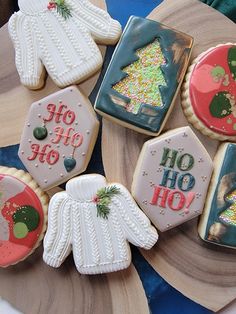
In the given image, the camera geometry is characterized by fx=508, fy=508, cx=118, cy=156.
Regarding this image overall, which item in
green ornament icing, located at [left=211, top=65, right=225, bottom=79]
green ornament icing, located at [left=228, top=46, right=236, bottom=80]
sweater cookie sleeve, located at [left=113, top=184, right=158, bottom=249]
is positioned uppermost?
green ornament icing, located at [left=228, top=46, right=236, bottom=80]

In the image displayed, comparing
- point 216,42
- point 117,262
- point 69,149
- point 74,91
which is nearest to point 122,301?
point 117,262

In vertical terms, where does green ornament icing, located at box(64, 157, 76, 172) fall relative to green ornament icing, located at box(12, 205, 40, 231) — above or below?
above

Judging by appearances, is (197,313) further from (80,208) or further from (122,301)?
(80,208)

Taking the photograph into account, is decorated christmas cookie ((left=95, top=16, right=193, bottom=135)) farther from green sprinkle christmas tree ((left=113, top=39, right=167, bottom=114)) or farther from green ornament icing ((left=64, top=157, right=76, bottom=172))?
green ornament icing ((left=64, top=157, right=76, bottom=172))

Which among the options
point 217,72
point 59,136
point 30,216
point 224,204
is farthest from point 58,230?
point 217,72

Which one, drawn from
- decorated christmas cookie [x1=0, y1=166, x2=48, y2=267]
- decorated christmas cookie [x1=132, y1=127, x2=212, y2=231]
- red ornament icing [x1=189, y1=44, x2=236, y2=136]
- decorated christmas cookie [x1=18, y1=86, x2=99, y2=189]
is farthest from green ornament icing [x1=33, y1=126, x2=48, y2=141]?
red ornament icing [x1=189, y1=44, x2=236, y2=136]
